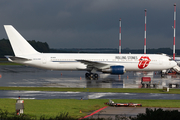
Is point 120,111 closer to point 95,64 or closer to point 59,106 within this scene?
point 59,106

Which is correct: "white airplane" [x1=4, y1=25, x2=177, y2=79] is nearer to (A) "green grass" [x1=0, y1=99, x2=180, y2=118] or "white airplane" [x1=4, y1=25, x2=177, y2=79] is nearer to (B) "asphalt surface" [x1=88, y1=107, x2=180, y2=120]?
(A) "green grass" [x1=0, y1=99, x2=180, y2=118]

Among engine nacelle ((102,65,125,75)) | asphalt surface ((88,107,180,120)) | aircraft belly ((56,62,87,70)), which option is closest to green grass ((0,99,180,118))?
asphalt surface ((88,107,180,120))

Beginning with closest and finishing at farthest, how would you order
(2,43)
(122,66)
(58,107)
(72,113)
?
(72,113) < (58,107) < (122,66) < (2,43)

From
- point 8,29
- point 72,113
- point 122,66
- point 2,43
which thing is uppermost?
point 2,43

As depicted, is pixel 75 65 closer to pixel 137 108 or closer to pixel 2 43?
pixel 137 108

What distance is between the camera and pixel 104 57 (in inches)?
1556

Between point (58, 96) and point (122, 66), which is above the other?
point (122, 66)

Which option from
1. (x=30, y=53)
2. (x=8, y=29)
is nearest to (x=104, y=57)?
(x=30, y=53)

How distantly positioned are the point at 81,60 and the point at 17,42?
10.1 metres

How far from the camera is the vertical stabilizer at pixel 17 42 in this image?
37.7 metres

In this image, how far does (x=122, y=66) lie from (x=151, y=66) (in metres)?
5.65

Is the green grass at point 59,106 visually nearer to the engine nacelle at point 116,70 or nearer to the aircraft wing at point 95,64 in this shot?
the engine nacelle at point 116,70

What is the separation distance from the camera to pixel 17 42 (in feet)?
124

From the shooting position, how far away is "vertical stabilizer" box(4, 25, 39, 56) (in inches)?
1484
